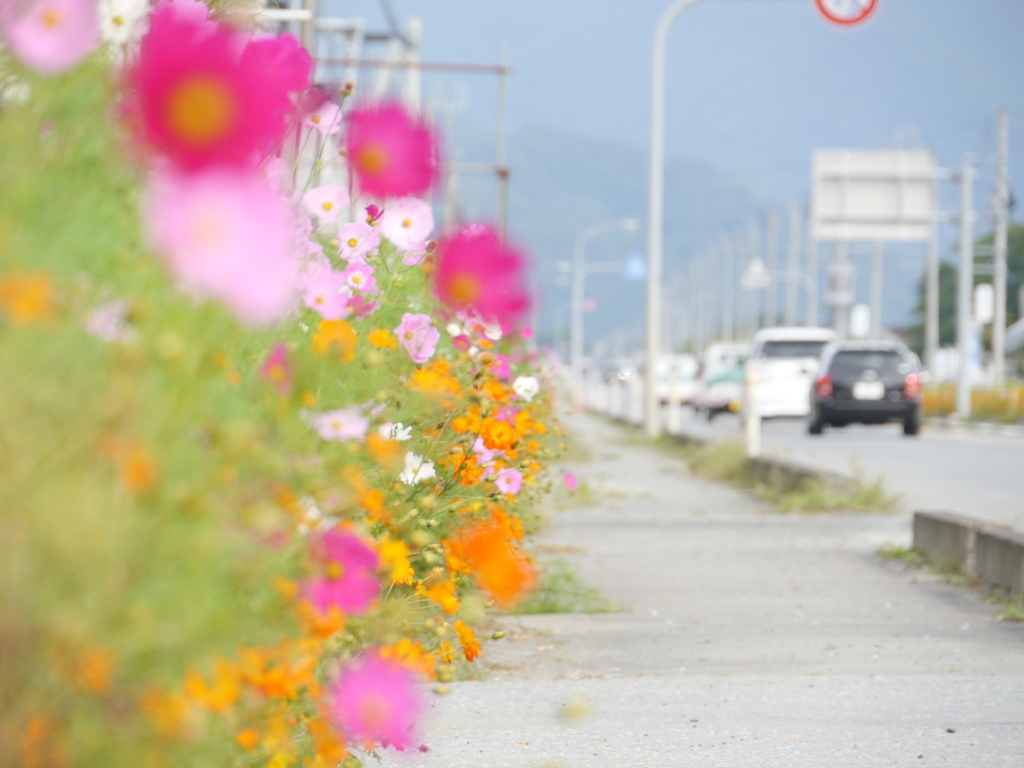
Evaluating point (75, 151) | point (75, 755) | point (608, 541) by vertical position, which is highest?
point (75, 151)

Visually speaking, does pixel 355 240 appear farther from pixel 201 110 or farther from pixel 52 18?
pixel 201 110

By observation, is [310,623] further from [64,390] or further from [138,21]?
[138,21]

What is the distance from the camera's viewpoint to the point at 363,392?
2635 millimetres

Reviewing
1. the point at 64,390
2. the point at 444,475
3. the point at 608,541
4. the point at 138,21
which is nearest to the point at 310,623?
the point at 64,390

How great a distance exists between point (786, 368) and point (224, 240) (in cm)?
3085

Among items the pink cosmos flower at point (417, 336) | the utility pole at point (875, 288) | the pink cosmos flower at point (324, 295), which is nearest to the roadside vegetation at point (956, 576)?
the pink cosmos flower at point (417, 336)

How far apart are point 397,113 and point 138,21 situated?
0.47 m

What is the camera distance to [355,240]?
3779 millimetres

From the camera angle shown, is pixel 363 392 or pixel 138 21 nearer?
pixel 138 21

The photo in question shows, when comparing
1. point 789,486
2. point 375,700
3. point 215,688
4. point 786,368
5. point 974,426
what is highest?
point 215,688

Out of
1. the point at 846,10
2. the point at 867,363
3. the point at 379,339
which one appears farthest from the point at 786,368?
the point at 379,339

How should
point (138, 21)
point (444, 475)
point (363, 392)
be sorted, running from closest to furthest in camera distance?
point (138, 21) < point (363, 392) < point (444, 475)

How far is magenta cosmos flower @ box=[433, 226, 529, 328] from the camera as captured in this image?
2830 millimetres

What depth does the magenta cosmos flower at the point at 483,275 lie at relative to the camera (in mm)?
2830
